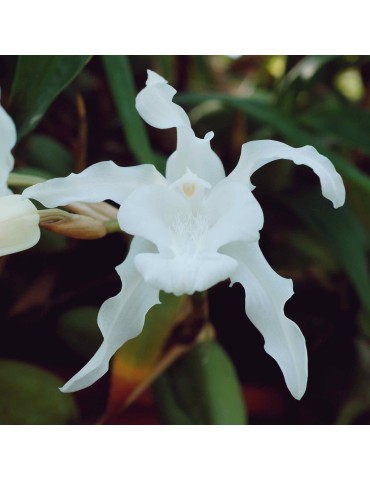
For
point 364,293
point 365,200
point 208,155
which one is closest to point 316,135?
point 365,200

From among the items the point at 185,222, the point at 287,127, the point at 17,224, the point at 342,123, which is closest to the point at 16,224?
the point at 17,224

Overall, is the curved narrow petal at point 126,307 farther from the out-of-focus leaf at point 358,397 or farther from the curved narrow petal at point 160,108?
the out-of-focus leaf at point 358,397

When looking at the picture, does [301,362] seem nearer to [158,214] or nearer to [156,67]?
[158,214]

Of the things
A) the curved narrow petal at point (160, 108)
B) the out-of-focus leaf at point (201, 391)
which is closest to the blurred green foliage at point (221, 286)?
the out-of-focus leaf at point (201, 391)

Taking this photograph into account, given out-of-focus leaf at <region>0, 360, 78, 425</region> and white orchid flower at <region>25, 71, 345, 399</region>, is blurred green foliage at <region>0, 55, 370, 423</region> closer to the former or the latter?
out-of-focus leaf at <region>0, 360, 78, 425</region>

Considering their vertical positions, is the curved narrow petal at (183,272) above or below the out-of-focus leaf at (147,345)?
above

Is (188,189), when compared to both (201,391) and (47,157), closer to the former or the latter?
(201,391)
